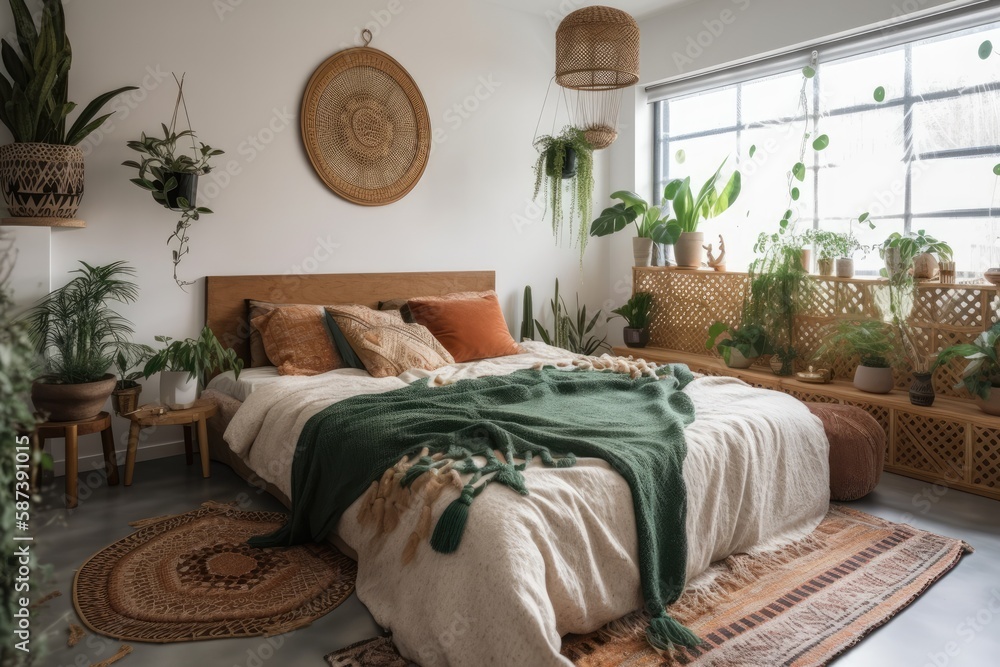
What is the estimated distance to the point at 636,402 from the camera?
3057 millimetres

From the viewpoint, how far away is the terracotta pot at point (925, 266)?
391cm

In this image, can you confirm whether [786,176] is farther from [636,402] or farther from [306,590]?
[306,590]

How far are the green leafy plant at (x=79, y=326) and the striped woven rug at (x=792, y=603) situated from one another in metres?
2.10

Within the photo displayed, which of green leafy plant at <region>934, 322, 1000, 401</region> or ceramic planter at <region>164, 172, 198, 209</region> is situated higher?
ceramic planter at <region>164, 172, 198, 209</region>

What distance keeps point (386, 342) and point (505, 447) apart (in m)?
1.61

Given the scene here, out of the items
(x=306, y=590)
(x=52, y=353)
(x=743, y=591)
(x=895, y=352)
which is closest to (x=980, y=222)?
(x=895, y=352)

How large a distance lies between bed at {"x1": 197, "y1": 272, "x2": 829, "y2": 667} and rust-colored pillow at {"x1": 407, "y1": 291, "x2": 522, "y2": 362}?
0.98 ft

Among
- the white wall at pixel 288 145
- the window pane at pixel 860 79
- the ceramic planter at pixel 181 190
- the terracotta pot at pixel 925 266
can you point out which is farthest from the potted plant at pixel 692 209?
the ceramic planter at pixel 181 190

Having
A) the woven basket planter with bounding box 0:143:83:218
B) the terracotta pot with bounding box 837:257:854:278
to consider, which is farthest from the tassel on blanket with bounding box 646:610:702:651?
the woven basket planter with bounding box 0:143:83:218

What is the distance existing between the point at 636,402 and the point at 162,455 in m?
2.74

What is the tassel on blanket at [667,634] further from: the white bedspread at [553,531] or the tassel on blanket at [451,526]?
the tassel on blanket at [451,526]

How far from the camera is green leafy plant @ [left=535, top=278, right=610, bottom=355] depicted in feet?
18.2

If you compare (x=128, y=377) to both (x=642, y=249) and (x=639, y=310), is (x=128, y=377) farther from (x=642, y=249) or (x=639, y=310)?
(x=642, y=249)

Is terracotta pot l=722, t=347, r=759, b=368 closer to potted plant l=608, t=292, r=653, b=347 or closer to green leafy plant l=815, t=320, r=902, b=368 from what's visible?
green leafy plant l=815, t=320, r=902, b=368
